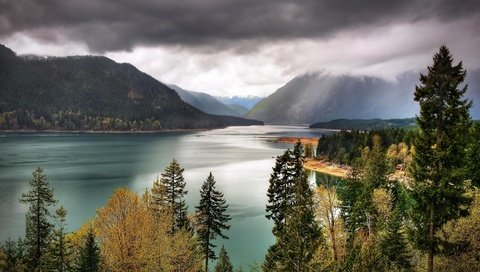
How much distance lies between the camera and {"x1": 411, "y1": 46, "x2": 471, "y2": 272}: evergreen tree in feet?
76.4

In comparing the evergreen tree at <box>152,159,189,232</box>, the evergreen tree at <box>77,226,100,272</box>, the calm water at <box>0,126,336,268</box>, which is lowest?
the calm water at <box>0,126,336,268</box>

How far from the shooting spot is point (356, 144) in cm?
15375

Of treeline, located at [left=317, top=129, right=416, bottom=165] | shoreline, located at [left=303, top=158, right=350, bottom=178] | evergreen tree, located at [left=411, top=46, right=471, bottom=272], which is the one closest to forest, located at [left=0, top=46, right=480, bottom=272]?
evergreen tree, located at [left=411, top=46, right=471, bottom=272]

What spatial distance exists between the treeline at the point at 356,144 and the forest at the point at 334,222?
82.2m

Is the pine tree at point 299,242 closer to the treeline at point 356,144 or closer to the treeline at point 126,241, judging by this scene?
the treeline at point 126,241

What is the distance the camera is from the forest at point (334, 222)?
23.8 m

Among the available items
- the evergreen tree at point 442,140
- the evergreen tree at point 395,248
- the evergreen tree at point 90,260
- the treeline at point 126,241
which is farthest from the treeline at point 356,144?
the evergreen tree at point 90,260

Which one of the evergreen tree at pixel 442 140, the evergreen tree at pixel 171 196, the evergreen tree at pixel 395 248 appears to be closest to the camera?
the evergreen tree at pixel 442 140

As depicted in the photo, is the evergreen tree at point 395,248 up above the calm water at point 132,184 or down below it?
above

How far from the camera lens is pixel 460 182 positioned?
23.7 m

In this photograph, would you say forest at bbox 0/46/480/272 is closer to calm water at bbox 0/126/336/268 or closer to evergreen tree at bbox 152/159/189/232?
evergreen tree at bbox 152/159/189/232

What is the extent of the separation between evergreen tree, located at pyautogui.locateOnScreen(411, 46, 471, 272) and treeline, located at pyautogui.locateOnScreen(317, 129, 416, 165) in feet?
365

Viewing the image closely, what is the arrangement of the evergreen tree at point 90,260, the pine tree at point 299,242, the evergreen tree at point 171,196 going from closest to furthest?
the pine tree at point 299,242 → the evergreen tree at point 90,260 → the evergreen tree at point 171,196

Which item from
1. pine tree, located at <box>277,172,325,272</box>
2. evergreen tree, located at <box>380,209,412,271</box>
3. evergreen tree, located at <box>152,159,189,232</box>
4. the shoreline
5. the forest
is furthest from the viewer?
the shoreline
